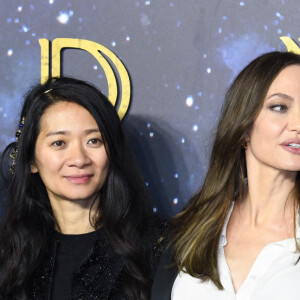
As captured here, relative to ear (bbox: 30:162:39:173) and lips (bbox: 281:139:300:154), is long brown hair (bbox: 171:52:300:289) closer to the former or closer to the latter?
lips (bbox: 281:139:300:154)

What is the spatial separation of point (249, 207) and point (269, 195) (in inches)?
3.6

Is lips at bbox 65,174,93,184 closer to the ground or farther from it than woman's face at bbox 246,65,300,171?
closer to the ground

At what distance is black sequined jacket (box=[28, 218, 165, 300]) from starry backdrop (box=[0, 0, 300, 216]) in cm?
44

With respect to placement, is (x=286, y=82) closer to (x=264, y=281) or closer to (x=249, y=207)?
(x=249, y=207)

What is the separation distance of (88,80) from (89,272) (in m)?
0.83

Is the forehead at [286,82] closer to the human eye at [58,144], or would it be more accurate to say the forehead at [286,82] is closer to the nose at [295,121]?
the nose at [295,121]

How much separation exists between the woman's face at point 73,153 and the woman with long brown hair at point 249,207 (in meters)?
0.38

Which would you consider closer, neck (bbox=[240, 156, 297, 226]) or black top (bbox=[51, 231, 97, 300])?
neck (bbox=[240, 156, 297, 226])

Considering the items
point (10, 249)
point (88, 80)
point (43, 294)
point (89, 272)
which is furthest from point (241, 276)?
point (88, 80)

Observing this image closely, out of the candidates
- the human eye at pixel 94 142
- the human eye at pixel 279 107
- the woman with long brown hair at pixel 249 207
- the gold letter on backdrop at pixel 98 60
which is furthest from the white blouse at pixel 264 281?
the gold letter on backdrop at pixel 98 60

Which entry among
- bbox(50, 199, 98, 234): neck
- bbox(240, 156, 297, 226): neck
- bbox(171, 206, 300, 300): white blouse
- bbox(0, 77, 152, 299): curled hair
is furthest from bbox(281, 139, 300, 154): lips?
bbox(50, 199, 98, 234): neck

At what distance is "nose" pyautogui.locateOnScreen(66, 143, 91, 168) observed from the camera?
7.45 ft

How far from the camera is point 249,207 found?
209 cm

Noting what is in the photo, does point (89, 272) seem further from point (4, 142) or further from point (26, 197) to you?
point (4, 142)
